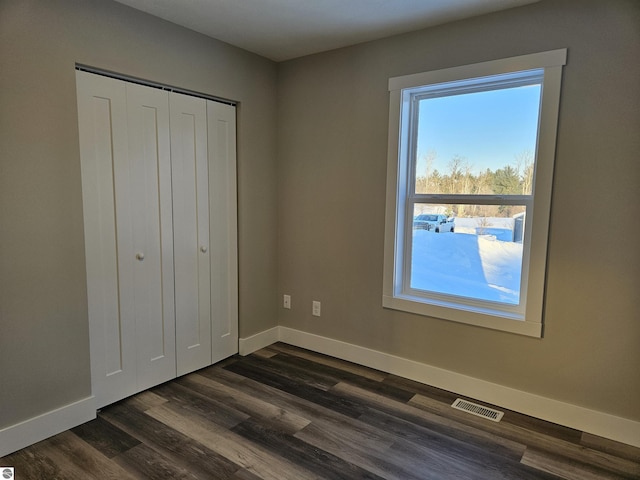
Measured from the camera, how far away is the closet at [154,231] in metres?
2.26

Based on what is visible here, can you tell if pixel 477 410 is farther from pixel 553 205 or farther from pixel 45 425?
pixel 45 425

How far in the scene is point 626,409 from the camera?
209cm

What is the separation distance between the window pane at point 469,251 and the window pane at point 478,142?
14 cm

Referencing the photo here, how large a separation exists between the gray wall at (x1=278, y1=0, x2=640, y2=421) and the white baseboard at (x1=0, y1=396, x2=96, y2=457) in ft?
5.52

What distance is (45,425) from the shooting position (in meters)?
2.07

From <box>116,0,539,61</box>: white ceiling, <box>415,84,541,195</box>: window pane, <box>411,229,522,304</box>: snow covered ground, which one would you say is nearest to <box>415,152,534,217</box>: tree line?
<box>415,84,541,195</box>: window pane

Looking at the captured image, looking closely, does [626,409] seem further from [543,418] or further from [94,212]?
[94,212]

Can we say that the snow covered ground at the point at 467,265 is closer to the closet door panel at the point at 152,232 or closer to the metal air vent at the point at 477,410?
the metal air vent at the point at 477,410

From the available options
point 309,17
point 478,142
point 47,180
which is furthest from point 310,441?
point 309,17

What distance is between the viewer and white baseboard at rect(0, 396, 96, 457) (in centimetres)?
194

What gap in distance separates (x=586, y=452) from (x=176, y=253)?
2.64m

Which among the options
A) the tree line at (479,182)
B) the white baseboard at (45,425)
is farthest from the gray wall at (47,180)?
the tree line at (479,182)

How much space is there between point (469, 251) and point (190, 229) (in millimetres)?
1917

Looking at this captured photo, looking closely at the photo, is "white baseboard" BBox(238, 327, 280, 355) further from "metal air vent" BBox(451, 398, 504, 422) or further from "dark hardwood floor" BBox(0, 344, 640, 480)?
"metal air vent" BBox(451, 398, 504, 422)
